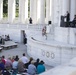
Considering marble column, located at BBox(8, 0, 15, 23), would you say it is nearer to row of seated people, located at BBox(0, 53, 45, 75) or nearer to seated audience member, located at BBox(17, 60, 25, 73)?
row of seated people, located at BBox(0, 53, 45, 75)

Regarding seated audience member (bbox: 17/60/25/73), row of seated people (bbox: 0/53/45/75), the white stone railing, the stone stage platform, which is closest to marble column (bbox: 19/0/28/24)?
the white stone railing

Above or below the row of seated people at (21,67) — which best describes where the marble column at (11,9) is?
above

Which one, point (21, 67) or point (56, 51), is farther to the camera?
point (56, 51)

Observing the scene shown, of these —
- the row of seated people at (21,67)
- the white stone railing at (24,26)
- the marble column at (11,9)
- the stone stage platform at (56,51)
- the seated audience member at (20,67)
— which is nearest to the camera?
the row of seated people at (21,67)

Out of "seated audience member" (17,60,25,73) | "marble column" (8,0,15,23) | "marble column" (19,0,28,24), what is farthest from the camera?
"marble column" (8,0,15,23)

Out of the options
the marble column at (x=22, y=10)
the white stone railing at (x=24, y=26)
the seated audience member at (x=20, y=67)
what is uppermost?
the marble column at (x=22, y=10)

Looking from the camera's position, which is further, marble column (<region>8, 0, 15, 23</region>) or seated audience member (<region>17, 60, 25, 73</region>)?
marble column (<region>8, 0, 15, 23</region>)

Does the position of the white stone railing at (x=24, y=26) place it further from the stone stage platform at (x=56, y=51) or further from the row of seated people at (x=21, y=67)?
the row of seated people at (x=21, y=67)

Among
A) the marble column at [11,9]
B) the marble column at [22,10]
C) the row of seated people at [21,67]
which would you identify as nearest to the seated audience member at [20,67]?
the row of seated people at [21,67]

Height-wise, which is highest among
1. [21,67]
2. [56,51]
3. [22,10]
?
[22,10]

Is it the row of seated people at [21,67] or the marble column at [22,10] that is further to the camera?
the marble column at [22,10]

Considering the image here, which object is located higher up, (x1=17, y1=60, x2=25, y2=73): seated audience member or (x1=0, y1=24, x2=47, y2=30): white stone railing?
(x1=0, y1=24, x2=47, y2=30): white stone railing

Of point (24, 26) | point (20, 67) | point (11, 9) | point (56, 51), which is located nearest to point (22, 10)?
point (11, 9)

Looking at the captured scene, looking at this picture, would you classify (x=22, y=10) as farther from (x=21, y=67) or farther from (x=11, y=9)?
(x=21, y=67)
